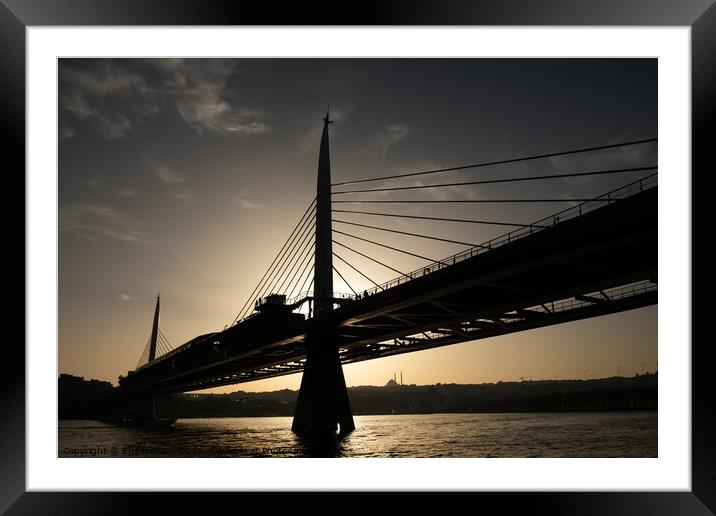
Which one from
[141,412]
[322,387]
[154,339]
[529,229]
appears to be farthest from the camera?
[154,339]

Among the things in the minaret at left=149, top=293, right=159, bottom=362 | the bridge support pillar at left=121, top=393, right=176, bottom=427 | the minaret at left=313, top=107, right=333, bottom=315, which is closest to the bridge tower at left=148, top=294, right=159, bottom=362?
the minaret at left=149, top=293, right=159, bottom=362

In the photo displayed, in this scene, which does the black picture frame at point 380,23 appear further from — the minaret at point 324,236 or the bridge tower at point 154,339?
the bridge tower at point 154,339

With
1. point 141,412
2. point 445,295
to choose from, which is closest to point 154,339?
point 141,412

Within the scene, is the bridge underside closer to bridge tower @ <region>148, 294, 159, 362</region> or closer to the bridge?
the bridge

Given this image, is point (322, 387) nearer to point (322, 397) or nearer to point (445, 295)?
point (322, 397)
